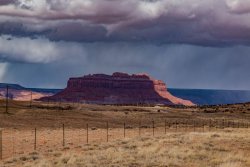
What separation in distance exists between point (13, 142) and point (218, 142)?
715 inches

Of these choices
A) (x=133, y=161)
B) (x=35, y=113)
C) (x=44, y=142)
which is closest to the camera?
(x=133, y=161)

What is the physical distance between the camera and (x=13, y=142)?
4438 cm

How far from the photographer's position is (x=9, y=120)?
252 feet

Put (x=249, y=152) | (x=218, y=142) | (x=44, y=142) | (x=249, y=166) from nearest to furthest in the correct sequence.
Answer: (x=249, y=166) < (x=249, y=152) < (x=218, y=142) < (x=44, y=142)

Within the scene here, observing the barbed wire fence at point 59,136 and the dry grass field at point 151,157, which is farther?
the barbed wire fence at point 59,136

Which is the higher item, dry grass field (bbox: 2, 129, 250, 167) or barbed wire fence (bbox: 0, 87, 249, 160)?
dry grass field (bbox: 2, 129, 250, 167)

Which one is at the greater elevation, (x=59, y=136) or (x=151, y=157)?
(x=151, y=157)

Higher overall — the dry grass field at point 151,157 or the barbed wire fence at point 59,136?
the dry grass field at point 151,157

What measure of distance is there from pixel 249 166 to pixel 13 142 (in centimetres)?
2557

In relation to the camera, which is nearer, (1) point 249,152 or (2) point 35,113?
(1) point 249,152

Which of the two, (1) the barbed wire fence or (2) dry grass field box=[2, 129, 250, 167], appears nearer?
(2) dry grass field box=[2, 129, 250, 167]

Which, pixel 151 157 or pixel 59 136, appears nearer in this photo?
pixel 151 157

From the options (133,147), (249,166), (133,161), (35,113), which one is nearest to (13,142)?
(133,147)

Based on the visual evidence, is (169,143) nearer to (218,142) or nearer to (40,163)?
(218,142)
